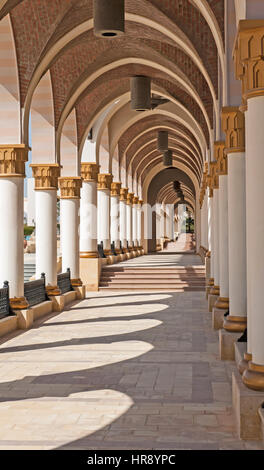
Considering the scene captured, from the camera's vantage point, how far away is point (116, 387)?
20.6ft

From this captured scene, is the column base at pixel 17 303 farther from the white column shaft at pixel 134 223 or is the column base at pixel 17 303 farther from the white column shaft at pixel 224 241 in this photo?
the white column shaft at pixel 134 223

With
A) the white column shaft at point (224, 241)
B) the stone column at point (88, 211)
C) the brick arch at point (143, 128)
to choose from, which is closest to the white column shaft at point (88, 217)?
the stone column at point (88, 211)

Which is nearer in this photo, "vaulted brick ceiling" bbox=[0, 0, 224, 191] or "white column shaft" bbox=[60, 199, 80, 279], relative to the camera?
"vaulted brick ceiling" bbox=[0, 0, 224, 191]

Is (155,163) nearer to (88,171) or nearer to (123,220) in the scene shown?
(123,220)

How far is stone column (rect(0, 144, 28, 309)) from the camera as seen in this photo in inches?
417

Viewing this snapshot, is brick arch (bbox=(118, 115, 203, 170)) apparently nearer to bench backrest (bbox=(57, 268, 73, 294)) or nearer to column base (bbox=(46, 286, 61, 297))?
bench backrest (bbox=(57, 268, 73, 294))

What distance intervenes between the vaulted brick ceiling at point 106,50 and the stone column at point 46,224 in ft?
4.60

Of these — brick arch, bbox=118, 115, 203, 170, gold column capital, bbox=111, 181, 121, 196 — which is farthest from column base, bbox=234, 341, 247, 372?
brick arch, bbox=118, 115, 203, 170

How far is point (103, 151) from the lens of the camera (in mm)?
21750

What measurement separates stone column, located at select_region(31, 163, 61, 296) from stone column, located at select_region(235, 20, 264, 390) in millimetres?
8928

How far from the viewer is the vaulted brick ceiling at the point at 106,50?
35.7 feet

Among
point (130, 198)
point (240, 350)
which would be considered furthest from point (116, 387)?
point (130, 198)

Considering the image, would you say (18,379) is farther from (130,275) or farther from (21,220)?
(130,275)
